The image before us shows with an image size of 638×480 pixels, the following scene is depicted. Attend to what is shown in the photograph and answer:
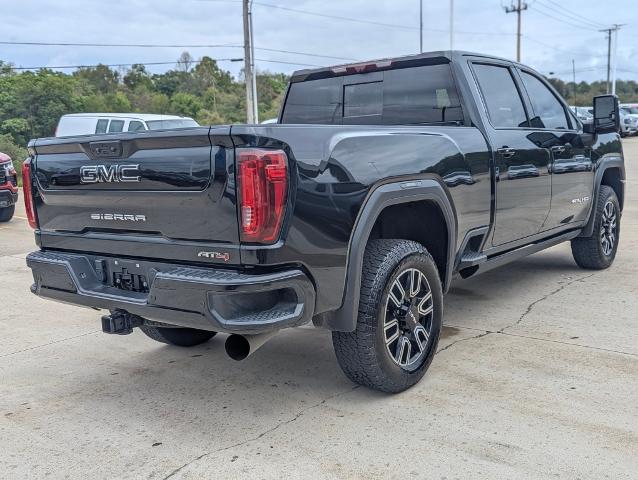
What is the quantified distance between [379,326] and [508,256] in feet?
5.99

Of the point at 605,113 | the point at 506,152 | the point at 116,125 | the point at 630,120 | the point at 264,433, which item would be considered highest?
the point at 630,120

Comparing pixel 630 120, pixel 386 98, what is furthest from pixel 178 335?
pixel 630 120

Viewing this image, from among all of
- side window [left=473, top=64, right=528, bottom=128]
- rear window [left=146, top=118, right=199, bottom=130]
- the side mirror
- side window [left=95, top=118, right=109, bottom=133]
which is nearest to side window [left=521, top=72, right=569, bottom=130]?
side window [left=473, top=64, right=528, bottom=128]

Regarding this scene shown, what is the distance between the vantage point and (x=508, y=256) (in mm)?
4832

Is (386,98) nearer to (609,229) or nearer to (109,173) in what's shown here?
(109,173)

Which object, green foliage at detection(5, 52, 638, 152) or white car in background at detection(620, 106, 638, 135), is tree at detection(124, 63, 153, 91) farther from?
white car in background at detection(620, 106, 638, 135)

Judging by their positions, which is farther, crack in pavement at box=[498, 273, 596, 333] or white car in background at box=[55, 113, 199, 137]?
white car in background at box=[55, 113, 199, 137]

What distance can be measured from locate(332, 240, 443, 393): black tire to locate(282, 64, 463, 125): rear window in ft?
4.26

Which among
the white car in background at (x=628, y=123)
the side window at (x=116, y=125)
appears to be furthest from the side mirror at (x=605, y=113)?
the white car in background at (x=628, y=123)

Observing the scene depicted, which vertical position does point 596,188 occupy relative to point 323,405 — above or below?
above

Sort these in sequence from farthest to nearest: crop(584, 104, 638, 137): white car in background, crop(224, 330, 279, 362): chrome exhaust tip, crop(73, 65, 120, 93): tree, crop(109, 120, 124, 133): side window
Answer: crop(73, 65, 120, 93): tree
crop(584, 104, 638, 137): white car in background
crop(109, 120, 124, 133): side window
crop(224, 330, 279, 362): chrome exhaust tip

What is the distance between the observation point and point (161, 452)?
3115 mm

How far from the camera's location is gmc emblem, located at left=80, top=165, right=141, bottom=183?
3.21m

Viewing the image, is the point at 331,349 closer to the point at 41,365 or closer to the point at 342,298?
the point at 342,298
